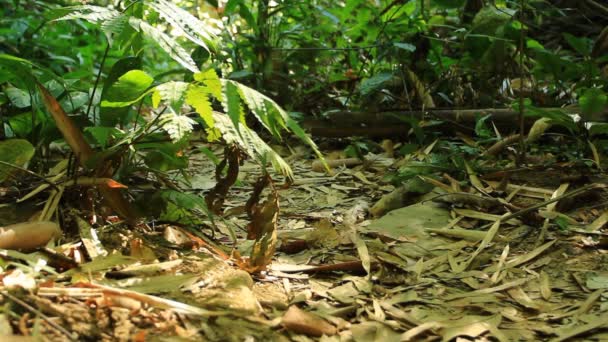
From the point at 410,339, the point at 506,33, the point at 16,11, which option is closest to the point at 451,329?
the point at 410,339

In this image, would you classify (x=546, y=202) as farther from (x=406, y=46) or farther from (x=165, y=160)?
(x=406, y=46)

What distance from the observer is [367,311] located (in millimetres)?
1155

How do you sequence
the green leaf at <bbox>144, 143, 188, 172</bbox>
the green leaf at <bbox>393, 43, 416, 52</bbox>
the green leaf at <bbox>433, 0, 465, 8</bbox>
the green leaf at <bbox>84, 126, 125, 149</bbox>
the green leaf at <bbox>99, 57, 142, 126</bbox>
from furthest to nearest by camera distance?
the green leaf at <bbox>433, 0, 465, 8</bbox>
the green leaf at <bbox>393, 43, 416, 52</bbox>
the green leaf at <bbox>144, 143, 188, 172</bbox>
the green leaf at <bbox>99, 57, 142, 126</bbox>
the green leaf at <bbox>84, 126, 125, 149</bbox>

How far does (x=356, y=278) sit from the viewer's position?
1.31 m

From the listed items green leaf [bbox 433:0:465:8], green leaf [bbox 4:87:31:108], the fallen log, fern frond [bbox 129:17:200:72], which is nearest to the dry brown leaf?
fern frond [bbox 129:17:200:72]

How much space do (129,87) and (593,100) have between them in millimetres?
1396

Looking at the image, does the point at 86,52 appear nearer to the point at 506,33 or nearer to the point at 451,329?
the point at 506,33

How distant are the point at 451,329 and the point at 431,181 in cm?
84

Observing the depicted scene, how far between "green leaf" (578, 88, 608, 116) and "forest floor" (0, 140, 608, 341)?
245 mm

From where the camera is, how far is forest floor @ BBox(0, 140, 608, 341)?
3.22 ft

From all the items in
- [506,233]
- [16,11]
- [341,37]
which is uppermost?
[16,11]

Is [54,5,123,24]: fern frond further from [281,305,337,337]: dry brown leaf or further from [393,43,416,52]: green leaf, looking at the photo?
[393,43,416,52]: green leaf

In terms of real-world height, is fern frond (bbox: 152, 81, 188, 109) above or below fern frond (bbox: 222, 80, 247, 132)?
above

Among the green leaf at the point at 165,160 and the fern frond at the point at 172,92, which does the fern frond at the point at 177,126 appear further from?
the green leaf at the point at 165,160
